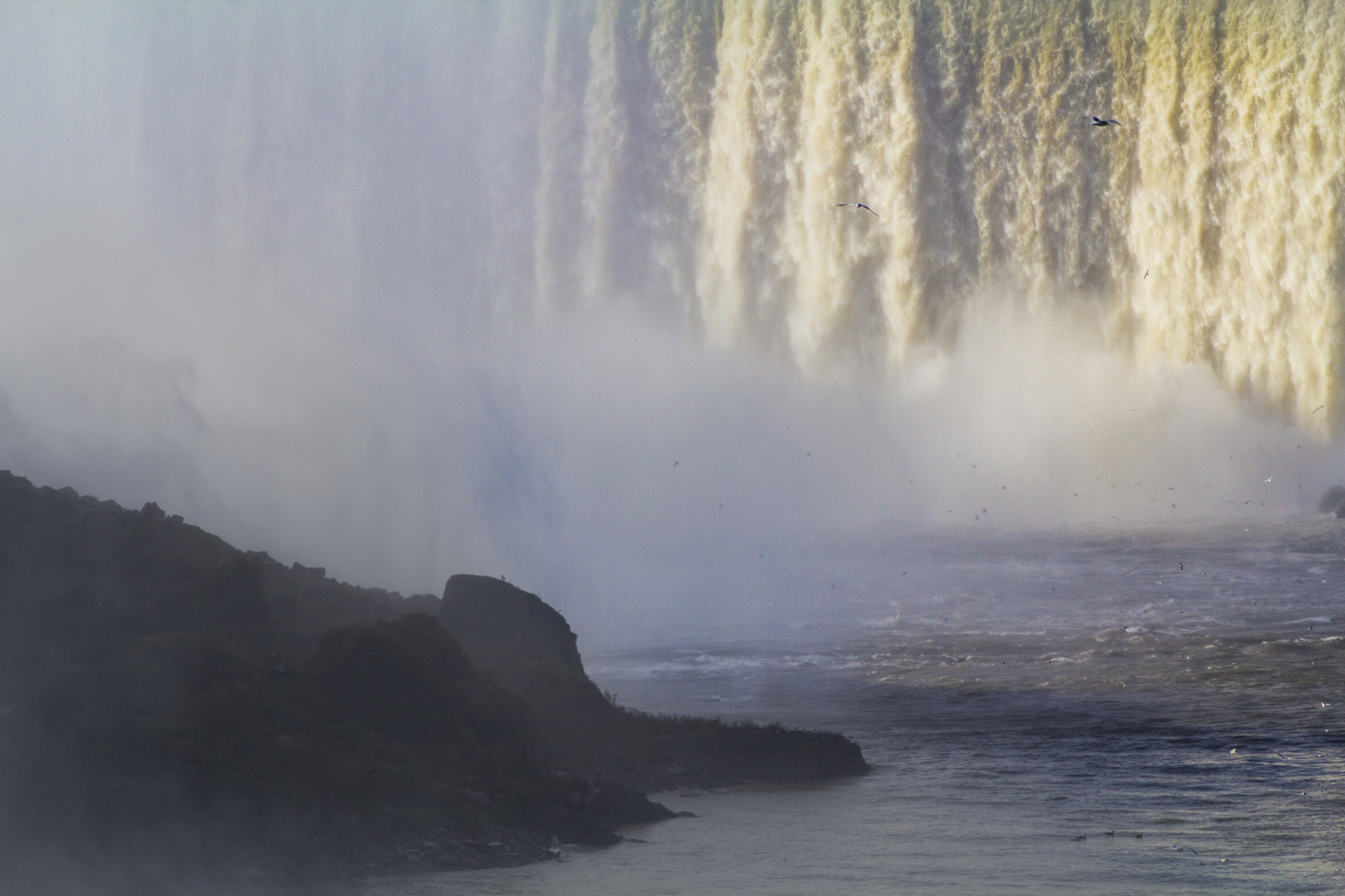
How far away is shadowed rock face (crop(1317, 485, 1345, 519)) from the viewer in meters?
42.7

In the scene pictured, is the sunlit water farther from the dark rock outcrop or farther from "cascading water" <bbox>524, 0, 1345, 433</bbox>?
"cascading water" <bbox>524, 0, 1345, 433</bbox>

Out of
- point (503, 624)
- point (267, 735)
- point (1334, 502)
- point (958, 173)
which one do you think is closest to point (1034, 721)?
point (503, 624)

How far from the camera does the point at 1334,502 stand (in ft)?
142

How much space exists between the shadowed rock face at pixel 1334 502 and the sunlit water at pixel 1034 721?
150cm

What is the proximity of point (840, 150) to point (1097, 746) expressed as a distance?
85.7 feet

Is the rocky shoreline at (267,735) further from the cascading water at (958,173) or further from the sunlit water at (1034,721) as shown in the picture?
the cascading water at (958,173)

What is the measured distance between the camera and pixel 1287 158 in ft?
127

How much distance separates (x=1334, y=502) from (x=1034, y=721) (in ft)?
79.1

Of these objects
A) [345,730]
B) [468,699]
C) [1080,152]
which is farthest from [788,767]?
[1080,152]

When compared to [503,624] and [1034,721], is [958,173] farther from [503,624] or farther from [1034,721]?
[503,624]

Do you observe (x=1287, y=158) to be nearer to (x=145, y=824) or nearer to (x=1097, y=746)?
(x=1097, y=746)

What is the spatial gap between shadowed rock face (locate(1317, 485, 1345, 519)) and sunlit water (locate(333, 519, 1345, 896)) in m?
1.50

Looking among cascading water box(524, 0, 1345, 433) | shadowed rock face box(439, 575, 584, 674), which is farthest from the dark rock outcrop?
cascading water box(524, 0, 1345, 433)

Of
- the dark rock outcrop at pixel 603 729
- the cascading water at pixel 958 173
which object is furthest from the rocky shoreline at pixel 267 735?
the cascading water at pixel 958 173
